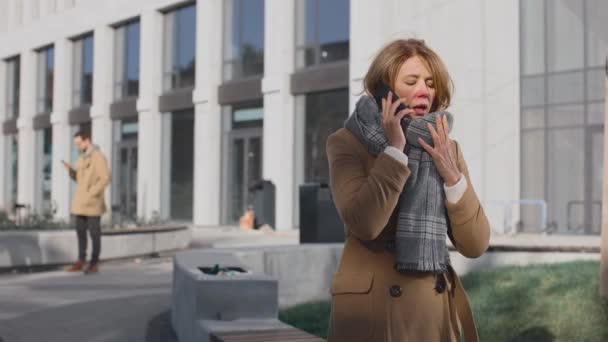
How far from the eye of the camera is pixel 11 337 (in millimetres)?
7039

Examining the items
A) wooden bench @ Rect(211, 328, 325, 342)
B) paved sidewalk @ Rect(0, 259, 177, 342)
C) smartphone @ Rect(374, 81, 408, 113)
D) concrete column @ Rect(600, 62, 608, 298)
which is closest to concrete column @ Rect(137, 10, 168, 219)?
paved sidewalk @ Rect(0, 259, 177, 342)

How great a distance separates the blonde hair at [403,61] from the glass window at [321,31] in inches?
762

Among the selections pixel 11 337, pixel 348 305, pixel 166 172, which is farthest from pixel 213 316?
pixel 166 172

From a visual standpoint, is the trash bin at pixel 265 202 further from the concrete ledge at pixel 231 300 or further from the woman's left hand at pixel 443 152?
the woman's left hand at pixel 443 152

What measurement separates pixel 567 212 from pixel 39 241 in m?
11.2

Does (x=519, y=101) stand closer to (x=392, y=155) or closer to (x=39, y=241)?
(x=39, y=241)

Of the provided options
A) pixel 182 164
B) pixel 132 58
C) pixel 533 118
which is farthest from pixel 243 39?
pixel 533 118

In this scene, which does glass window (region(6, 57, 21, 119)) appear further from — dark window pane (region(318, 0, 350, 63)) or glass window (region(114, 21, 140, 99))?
dark window pane (region(318, 0, 350, 63))

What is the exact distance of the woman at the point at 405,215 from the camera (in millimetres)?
2312

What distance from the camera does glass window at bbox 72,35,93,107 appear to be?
108 feet

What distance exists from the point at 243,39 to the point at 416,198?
2310 centimetres

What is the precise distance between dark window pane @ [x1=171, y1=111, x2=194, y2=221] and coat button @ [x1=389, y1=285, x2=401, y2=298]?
24.5 meters

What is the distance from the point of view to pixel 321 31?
22.5 metres

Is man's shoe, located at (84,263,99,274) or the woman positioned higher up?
the woman
